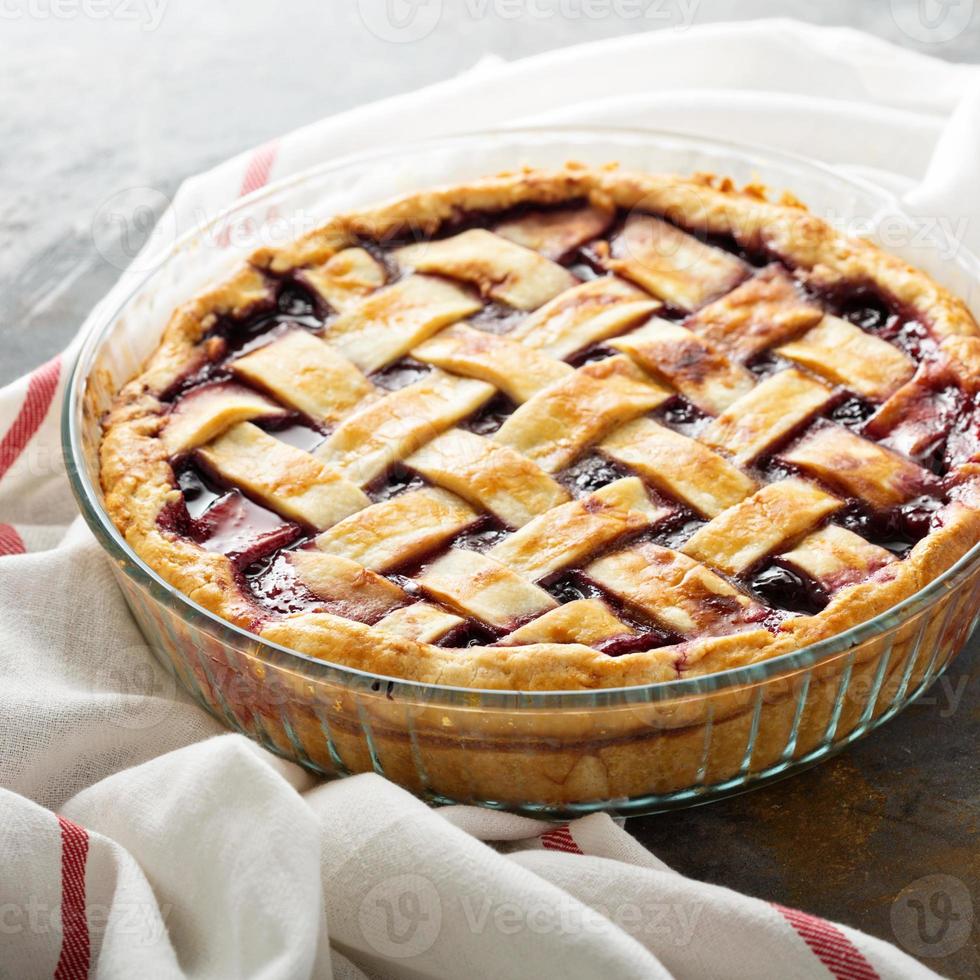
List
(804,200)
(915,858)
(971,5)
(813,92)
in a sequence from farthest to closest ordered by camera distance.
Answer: (971,5)
(813,92)
(804,200)
(915,858)

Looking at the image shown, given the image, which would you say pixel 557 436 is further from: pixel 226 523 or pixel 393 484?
pixel 226 523

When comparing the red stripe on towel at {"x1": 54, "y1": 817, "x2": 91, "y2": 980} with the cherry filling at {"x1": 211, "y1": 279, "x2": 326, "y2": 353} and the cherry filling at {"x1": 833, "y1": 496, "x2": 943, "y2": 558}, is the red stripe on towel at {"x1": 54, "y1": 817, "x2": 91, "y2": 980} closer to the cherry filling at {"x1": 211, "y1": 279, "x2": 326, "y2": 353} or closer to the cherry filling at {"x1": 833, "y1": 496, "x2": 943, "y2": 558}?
the cherry filling at {"x1": 211, "y1": 279, "x2": 326, "y2": 353}

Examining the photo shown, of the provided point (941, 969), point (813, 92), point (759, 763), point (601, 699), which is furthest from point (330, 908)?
point (813, 92)

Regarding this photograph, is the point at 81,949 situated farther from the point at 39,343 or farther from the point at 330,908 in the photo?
the point at 39,343

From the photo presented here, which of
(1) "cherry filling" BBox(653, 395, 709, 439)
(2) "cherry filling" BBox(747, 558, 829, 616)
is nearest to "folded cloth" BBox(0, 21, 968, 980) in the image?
(2) "cherry filling" BBox(747, 558, 829, 616)

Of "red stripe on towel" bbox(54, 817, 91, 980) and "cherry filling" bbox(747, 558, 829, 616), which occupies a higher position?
"cherry filling" bbox(747, 558, 829, 616)

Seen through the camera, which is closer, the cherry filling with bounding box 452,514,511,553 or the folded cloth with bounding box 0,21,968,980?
the folded cloth with bounding box 0,21,968,980

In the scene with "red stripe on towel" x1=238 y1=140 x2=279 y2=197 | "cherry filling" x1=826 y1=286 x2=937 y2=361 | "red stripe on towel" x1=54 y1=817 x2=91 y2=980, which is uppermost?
"cherry filling" x1=826 y1=286 x2=937 y2=361

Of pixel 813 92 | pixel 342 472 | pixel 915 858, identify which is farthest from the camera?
pixel 813 92

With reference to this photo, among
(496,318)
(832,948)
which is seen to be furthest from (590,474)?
(832,948)
